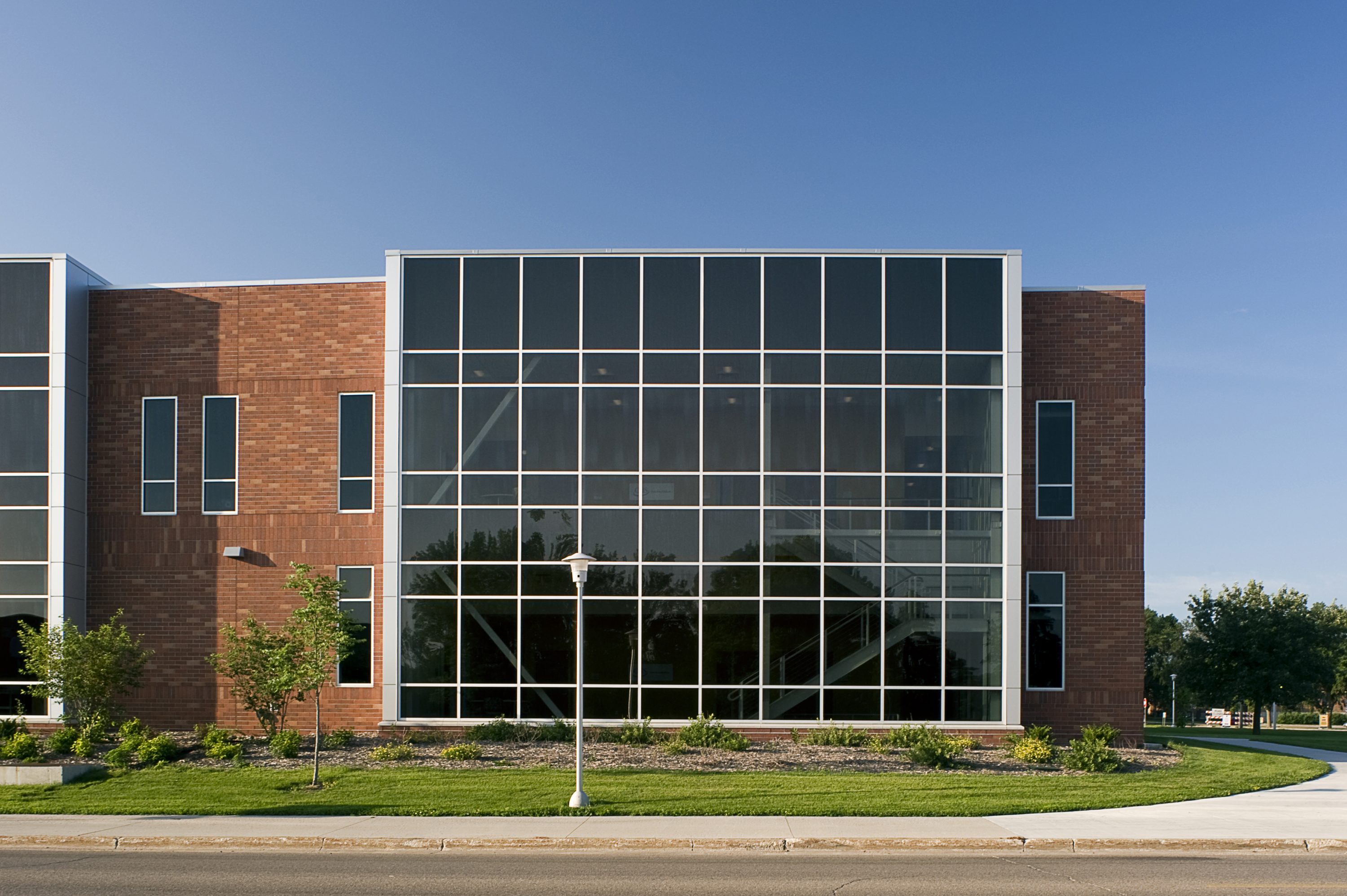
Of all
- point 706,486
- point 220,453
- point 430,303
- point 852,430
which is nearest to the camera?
point 706,486

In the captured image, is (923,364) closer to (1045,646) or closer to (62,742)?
(1045,646)

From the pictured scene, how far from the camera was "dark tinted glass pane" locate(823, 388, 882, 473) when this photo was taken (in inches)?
910

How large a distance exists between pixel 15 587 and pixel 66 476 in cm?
271

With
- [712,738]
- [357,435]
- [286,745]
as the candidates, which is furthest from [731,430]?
[286,745]

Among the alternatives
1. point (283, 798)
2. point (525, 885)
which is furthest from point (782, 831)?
point (283, 798)

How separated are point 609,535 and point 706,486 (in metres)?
2.37

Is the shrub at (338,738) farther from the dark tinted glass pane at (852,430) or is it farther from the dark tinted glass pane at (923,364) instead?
the dark tinted glass pane at (923,364)

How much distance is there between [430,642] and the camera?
23047 millimetres

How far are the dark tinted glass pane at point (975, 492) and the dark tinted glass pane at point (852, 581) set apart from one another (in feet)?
7.48

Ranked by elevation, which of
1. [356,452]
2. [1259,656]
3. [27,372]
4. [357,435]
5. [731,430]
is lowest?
[1259,656]

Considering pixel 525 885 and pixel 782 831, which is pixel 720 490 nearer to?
pixel 782 831

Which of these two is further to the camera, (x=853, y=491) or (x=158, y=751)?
(x=853, y=491)

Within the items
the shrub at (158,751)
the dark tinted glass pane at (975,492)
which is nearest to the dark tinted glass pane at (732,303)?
the dark tinted glass pane at (975,492)

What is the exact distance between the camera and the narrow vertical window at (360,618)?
23734 millimetres
